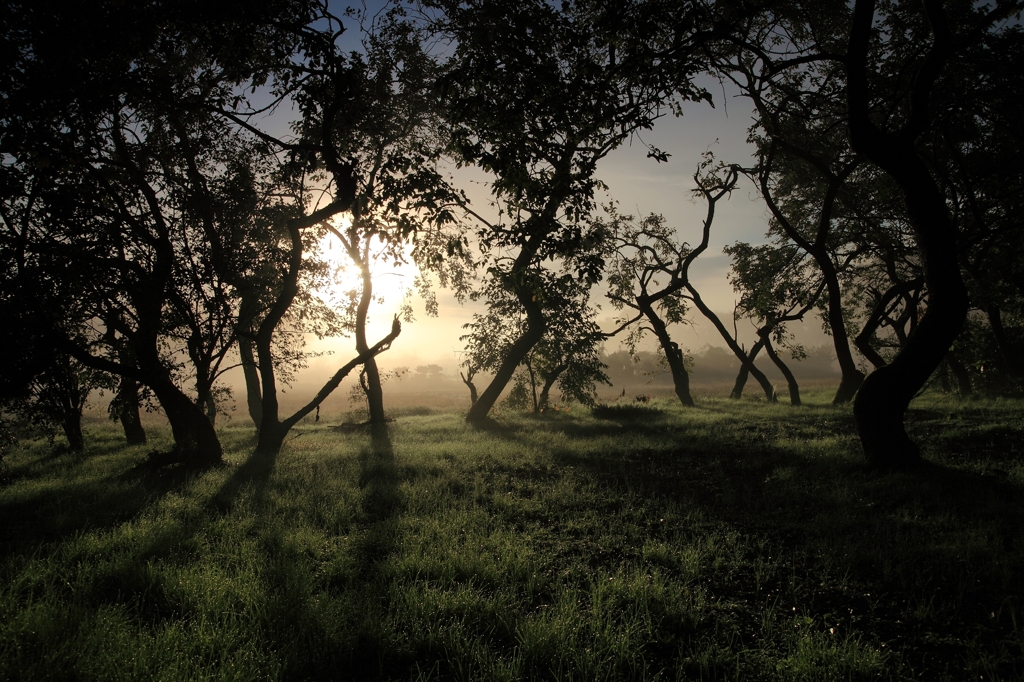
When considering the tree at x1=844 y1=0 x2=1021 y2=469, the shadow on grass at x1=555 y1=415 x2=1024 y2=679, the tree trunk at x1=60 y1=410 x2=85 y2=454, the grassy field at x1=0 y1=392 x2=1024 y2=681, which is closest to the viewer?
the grassy field at x1=0 y1=392 x2=1024 y2=681

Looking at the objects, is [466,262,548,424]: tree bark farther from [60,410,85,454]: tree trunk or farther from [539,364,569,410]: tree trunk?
[60,410,85,454]: tree trunk

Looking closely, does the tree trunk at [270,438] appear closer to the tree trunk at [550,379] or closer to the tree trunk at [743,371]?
the tree trunk at [550,379]

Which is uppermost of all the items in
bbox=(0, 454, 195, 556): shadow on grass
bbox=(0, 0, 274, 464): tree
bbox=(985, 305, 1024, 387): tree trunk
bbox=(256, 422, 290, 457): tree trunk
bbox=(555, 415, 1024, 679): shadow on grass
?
bbox=(0, 0, 274, 464): tree

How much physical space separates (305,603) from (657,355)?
90.1 ft

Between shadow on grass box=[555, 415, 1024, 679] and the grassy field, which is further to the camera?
shadow on grass box=[555, 415, 1024, 679]

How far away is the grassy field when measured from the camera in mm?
3586

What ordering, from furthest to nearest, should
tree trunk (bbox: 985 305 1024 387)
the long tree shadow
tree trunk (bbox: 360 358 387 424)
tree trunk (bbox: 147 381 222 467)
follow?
1. tree trunk (bbox: 360 358 387 424)
2. tree trunk (bbox: 985 305 1024 387)
3. tree trunk (bbox: 147 381 222 467)
4. the long tree shadow

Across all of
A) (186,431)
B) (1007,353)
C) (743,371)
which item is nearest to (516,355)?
(186,431)

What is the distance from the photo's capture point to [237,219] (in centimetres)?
1252

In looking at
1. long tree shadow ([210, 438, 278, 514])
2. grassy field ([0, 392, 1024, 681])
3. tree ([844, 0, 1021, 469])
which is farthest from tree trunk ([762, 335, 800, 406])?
long tree shadow ([210, 438, 278, 514])

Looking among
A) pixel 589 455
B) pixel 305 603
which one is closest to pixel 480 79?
pixel 305 603

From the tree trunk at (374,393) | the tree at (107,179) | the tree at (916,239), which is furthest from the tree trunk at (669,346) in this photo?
the tree at (107,179)

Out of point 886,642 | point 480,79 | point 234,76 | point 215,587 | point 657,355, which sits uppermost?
point 234,76

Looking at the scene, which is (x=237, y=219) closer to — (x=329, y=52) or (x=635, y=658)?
(x=329, y=52)
